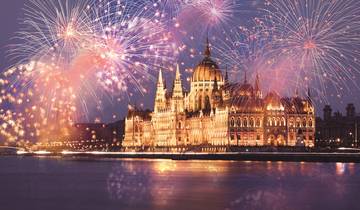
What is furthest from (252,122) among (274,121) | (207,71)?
(207,71)

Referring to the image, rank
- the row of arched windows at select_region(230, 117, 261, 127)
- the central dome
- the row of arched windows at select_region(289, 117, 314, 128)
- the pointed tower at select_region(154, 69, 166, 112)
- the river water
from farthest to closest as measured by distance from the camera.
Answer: the pointed tower at select_region(154, 69, 166, 112), the central dome, the row of arched windows at select_region(289, 117, 314, 128), the row of arched windows at select_region(230, 117, 261, 127), the river water

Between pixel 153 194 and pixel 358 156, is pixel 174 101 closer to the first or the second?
pixel 358 156

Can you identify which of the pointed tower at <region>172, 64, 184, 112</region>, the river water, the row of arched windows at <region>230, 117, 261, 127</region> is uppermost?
the pointed tower at <region>172, 64, 184, 112</region>

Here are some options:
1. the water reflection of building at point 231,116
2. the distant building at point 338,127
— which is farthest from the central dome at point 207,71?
the distant building at point 338,127

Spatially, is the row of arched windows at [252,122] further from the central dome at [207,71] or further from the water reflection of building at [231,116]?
the central dome at [207,71]

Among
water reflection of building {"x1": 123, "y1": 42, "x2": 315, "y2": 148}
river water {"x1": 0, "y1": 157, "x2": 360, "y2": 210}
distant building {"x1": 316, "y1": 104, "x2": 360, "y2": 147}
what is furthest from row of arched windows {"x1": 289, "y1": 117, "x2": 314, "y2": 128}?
river water {"x1": 0, "y1": 157, "x2": 360, "y2": 210}

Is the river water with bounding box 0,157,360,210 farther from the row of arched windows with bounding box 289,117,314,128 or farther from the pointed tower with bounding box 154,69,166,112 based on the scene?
the pointed tower with bounding box 154,69,166,112

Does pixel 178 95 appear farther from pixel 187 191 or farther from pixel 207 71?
pixel 187 191

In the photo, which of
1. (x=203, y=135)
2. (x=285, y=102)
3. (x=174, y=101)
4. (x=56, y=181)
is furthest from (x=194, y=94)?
(x=56, y=181)
